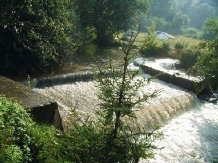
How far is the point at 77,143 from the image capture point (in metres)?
4.12

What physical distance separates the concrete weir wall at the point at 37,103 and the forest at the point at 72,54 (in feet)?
1.19

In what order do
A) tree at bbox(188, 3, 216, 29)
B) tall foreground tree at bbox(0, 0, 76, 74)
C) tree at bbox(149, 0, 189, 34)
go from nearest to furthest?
1. tall foreground tree at bbox(0, 0, 76, 74)
2. tree at bbox(149, 0, 189, 34)
3. tree at bbox(188, 3, 216, 29)

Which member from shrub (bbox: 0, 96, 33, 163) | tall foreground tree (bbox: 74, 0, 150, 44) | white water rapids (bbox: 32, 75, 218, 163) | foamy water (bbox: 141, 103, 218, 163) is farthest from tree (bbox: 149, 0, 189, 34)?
shrub (bbox: 0, 96, 33, 163)

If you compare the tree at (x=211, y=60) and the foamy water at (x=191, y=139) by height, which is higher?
the tree at (x=211, y=60)

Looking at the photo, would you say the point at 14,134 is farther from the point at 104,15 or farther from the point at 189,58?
the point at 104,15

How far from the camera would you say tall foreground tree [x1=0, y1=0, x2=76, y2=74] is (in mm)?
10633

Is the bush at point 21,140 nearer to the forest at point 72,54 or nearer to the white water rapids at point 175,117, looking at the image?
the forest at point 72,54

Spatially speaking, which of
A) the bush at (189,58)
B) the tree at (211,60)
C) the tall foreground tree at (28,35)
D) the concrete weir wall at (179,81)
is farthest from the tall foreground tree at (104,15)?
the tree at (211,60)

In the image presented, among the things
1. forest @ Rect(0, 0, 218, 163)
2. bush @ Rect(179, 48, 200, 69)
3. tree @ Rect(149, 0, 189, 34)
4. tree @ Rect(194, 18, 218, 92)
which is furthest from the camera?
tree @ Rect(149, 0, 189, 34)

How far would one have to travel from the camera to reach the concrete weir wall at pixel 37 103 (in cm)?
603

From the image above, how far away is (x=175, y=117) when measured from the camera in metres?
10.9

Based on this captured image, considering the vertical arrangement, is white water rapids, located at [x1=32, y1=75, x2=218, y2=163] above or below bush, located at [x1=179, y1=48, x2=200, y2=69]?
below

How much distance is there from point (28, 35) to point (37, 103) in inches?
219

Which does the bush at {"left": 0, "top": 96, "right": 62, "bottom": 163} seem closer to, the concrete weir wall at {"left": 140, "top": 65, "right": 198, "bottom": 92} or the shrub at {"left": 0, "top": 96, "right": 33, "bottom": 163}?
the shrub at {"left": 0, "top": 96, "right": 33, "bottom": 163}
